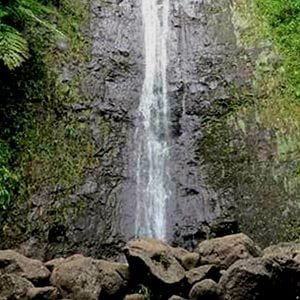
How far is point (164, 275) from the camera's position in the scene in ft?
17.5

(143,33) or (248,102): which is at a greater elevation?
(143,33)

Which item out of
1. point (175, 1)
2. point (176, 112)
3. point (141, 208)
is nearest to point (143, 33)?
point (175, 1)

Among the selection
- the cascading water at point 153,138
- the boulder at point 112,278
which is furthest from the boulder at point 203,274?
the cascading water at point 153,138

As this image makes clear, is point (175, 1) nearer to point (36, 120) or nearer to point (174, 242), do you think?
point (36, 120)

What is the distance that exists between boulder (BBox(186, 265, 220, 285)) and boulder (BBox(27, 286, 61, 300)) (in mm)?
1247

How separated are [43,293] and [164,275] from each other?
1.13 meters

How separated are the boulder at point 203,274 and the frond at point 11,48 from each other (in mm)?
3467

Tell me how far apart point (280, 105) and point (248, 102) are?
1.48 feet

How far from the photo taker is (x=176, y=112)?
27.5 ft

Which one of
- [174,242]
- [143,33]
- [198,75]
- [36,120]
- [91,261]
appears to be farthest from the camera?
[143,33]

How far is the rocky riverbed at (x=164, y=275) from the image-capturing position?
4.89 m

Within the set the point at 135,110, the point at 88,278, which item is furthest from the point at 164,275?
the point at 135,110

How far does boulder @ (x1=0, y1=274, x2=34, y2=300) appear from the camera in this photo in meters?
4.90

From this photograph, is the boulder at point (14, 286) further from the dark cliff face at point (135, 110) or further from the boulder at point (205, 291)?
the dark cliff face at point (135, 110)
